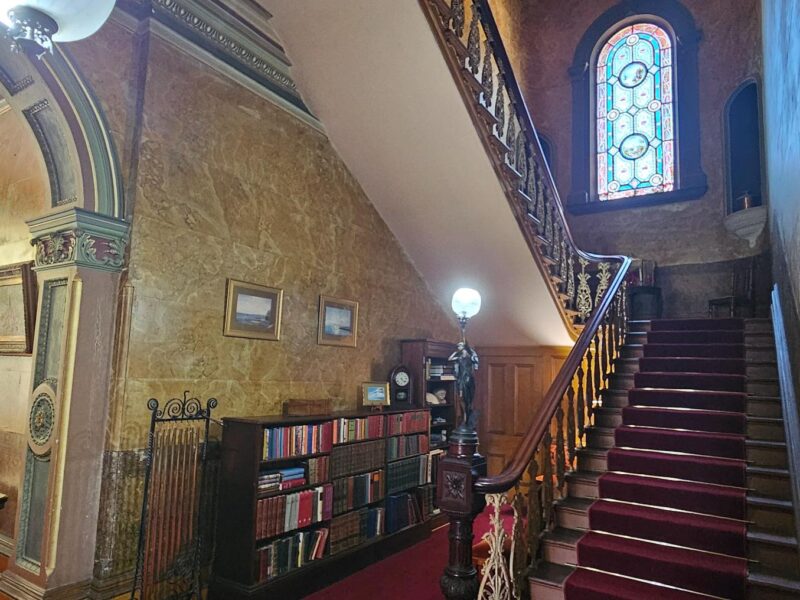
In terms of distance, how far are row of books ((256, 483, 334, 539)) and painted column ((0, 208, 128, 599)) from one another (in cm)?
102

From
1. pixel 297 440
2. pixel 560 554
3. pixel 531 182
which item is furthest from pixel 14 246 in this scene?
pixel 560 554

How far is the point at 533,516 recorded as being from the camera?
315 cm

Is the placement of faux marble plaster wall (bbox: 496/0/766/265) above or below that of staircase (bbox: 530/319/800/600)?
above

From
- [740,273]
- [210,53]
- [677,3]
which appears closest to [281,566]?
[210,53]

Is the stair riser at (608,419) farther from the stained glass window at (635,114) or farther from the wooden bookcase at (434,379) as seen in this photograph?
the stained glass window at (635,114)

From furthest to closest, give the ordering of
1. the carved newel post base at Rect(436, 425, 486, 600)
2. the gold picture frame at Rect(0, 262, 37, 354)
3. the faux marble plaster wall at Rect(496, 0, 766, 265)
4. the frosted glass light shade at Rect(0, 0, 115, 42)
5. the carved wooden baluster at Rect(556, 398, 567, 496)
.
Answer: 1. the faux marble plaster wall at Rect(496, 0, 766, 265)
2. the gold picture frame at Rect(0, 262, 37, 354)
3. the carved wooden baluster at Rect(556, 398, 567, 496)
4. the carved newel post base at Rect(436, 425, 486, 600)
5. the frosted glass light shade at Rect(0, 0, 115, 42)

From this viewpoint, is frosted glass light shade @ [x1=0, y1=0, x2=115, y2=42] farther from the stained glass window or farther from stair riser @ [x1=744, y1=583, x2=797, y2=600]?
the stained glass window

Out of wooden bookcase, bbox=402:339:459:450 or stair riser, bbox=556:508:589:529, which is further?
wooden bookcase, bbox=402:339:459:450

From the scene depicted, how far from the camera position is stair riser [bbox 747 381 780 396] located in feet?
13.0

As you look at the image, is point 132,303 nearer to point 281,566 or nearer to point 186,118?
point 186,118

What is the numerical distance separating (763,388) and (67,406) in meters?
4.73

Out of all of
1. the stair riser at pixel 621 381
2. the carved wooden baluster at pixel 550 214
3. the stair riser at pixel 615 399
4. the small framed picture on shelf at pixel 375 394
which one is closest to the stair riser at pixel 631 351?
the stair riser at pixel 621 381

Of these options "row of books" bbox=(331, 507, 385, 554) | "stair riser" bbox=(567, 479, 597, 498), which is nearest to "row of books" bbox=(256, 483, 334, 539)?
"row of books" bbox=(331, 507, 385, 554)

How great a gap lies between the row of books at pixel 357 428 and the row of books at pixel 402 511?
2.10 feet
